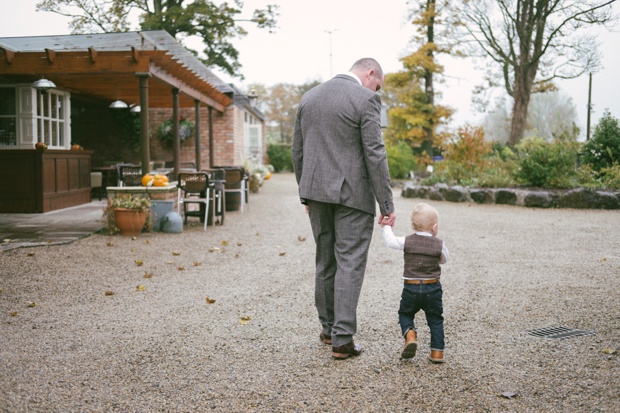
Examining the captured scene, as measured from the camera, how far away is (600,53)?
24484 mm

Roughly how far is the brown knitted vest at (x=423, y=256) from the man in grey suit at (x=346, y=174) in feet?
0.58

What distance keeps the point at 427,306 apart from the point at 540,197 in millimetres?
11180

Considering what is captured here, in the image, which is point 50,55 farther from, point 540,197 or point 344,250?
point 540,197

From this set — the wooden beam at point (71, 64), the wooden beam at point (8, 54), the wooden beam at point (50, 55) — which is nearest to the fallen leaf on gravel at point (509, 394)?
the wooden beam at point (71, 64)

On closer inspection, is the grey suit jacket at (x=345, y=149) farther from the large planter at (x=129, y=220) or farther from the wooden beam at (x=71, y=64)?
the wooden beam at (x=71, y=64)

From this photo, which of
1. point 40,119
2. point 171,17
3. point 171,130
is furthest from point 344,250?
point 171,17

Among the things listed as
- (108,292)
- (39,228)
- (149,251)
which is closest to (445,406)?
(108,292)

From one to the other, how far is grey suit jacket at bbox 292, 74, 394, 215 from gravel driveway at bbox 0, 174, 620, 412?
0.97 metres

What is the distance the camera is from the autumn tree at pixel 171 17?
25.0m

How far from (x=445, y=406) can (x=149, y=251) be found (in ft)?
18.1

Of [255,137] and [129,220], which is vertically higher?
[255,137]

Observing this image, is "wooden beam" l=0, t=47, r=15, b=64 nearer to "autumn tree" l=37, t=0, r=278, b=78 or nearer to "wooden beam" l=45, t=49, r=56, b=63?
"wooden beam" l=45, t=49, r=56, b=63

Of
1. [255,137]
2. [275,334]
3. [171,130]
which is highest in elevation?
[255,137]

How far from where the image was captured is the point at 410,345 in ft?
10.8
